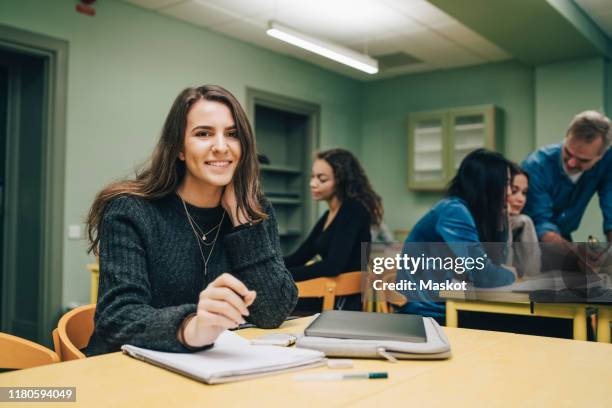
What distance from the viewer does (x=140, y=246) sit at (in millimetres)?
1386

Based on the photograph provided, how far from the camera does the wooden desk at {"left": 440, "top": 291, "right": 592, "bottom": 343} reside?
1863mm

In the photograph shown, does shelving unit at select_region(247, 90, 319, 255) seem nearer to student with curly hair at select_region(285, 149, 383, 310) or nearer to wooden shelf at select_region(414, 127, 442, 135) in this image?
wooden shelf at select_region(414, 127, 442, 135)

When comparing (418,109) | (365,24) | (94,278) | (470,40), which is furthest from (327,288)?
(418,109)

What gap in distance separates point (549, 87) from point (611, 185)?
7.41 feet

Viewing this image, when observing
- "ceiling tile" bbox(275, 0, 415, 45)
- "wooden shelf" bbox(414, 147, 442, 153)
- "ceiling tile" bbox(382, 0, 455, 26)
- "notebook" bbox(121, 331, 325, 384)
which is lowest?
"notebook" bbox(121, 331, 325, 384)

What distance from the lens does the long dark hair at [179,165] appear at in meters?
1.51

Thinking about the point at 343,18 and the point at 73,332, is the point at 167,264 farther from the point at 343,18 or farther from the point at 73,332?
the point at 343,18

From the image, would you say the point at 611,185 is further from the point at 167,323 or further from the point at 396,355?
the point at 167,323

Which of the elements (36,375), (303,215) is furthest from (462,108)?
(36,375)

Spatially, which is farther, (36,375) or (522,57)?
(522,57)

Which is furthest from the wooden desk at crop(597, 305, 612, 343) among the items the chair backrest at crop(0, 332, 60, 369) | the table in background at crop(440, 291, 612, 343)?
the chair backrest at crop(0, 332, 60, 369)

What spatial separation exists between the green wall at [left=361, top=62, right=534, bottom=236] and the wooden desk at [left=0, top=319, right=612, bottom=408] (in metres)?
5.02

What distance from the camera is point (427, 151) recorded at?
610cm

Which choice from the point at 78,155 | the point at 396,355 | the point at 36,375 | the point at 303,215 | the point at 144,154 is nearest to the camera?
the point at 36,375
